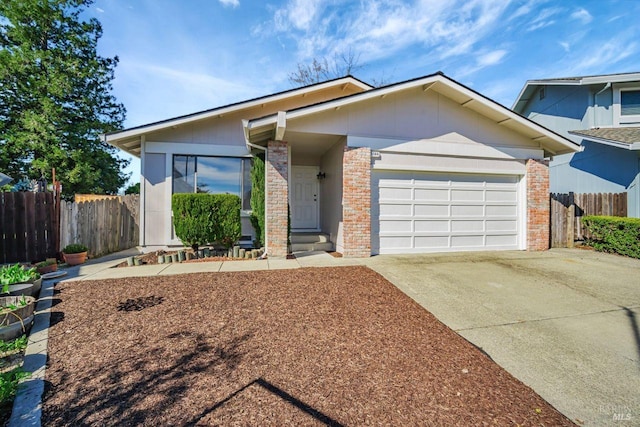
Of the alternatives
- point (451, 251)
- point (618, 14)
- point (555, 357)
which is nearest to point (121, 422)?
point (555, 357)

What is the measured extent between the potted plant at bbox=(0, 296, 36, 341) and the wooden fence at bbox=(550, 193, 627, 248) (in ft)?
39.1

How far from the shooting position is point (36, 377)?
2.37 metres

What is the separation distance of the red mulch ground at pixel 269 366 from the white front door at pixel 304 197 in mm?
5453

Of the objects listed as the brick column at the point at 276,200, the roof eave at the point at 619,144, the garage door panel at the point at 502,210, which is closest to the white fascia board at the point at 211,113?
the brick column at the point at 276,200

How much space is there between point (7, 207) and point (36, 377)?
6361mm

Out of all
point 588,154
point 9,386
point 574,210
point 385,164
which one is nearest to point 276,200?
point 385,164

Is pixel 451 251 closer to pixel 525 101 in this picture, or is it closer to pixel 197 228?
pixel 197 228

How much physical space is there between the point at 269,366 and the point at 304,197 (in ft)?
24.4

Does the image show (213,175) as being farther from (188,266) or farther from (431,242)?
(431,242)

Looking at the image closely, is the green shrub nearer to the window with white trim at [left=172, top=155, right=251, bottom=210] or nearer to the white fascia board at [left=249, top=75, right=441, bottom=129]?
the window with white trim at [left=172, top=155, right=251, bottom=210]

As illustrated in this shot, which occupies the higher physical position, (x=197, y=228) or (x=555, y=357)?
(x=197, y=228)

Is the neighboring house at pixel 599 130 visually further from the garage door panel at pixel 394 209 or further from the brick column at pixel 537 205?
the garage door panel at pixel 394 209

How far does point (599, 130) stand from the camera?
10289mm

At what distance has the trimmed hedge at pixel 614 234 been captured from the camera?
23.7 ft
